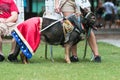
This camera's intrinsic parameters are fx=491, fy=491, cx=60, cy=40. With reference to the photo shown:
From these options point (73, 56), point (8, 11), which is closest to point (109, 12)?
point (73, 56)

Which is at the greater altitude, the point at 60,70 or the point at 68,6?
the point at 68,6

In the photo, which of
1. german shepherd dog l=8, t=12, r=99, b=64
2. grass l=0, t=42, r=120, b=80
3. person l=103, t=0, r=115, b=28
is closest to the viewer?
grass l=0, t=42, r=120, b=80

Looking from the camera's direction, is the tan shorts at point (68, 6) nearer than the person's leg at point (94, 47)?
Yes

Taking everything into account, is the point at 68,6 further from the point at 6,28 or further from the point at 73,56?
the point at 6,28

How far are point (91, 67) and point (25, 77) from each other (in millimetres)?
1778

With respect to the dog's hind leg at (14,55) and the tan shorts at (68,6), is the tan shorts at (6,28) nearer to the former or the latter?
the dog's hind leg at (14,55)

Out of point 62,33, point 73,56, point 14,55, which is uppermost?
point 62,33

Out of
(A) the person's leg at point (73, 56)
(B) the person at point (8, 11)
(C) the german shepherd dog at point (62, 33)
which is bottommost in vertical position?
(A) the person's leg at point (73, 56)

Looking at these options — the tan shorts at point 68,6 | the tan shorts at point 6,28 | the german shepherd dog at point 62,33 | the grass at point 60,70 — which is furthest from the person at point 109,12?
the tan shorts at point 6,28

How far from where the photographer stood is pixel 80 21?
33.1 ft

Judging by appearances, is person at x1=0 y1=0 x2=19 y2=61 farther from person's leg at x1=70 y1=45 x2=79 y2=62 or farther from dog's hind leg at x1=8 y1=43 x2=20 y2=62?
person's leg at x1=70 y1=45 x2=79 y2=62

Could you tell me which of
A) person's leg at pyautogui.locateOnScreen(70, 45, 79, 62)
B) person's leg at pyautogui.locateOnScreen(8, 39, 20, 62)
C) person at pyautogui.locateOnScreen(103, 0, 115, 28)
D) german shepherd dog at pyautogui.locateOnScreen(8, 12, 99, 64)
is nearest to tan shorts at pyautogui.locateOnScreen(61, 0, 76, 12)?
german shepherd dog at pyautogui.locateOnScreen(8, 12, 99, 64)

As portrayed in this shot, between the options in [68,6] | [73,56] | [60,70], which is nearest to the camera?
[60,70]

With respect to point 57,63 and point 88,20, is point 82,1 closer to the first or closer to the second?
point 88,20
